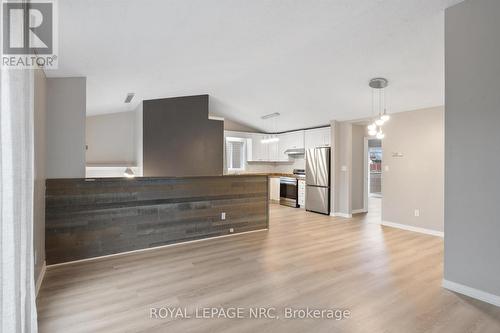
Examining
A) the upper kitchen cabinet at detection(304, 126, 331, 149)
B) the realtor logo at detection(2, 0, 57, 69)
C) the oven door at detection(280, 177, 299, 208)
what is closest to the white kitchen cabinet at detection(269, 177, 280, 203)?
the oven door at detection(280, 177, 299, 208)

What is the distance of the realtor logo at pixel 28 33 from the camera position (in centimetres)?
151

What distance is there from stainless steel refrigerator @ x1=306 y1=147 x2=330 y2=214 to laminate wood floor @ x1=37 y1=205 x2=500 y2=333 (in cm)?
249

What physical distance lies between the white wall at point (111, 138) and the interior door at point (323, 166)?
4.72 m

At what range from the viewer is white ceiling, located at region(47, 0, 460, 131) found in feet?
7.58

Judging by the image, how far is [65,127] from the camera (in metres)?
3.44

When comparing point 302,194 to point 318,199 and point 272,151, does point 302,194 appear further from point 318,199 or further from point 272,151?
point 272,151

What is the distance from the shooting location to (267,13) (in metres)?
2.51

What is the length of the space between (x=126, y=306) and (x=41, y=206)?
165 cm

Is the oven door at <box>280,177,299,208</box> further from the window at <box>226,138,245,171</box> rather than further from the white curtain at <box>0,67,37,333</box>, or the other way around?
the white curtain at <box>0,67,37,333</box>

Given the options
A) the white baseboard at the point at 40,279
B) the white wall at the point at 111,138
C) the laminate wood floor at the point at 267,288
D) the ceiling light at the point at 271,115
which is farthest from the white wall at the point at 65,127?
the ceiling light at the point at 271,115

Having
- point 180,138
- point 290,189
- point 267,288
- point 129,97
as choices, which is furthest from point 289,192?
point 267,288

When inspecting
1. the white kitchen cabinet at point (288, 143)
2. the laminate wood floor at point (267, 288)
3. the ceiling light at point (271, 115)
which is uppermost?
the ceiling light at point (271, 115)

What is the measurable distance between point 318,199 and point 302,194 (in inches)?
29.7

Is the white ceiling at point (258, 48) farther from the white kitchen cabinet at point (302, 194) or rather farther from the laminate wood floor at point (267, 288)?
the white kitchen cabinet at point (302, 194)
